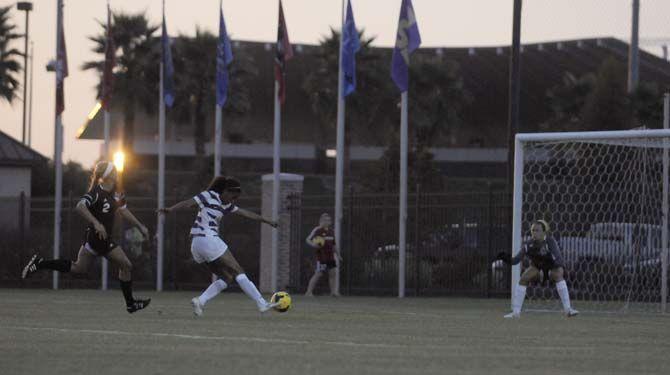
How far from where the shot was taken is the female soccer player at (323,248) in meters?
31.1

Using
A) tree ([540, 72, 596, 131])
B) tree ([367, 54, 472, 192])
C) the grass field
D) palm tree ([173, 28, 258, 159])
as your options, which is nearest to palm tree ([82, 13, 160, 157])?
palm tree ([173, 28, 258, 159])

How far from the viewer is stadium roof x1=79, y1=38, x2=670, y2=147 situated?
9994 cm

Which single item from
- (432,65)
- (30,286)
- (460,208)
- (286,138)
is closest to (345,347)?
(460,208)

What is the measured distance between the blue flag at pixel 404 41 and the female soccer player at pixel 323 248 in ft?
10.3

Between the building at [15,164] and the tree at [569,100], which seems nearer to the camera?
the building at [15,164]

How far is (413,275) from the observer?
109 feet

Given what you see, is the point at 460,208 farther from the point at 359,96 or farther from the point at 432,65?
the point at 432,65

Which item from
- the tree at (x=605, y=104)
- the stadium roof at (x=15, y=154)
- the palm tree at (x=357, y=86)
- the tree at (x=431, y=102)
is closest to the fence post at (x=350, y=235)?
the stadium roof at (x=15, y=154)

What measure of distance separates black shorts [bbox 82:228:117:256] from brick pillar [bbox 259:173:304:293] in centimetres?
1507

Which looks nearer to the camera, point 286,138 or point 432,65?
point 432,65

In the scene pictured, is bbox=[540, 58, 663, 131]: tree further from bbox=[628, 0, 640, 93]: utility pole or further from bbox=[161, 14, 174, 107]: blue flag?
bbox=[161, 14, 174, 107]: blue flag

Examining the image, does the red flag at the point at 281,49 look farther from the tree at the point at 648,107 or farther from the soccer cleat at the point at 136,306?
the tree at the point at 648,107

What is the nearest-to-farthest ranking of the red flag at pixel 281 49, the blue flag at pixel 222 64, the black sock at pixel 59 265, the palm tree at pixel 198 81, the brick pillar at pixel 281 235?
the black sock at pixel 59 265 < the red flag at pixel 281 49 < the blue flag at pixel 222 64 < the brick pillar at pixel 281 235 < the palm tree at pixel 198 81

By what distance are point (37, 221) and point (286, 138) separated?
237ft
